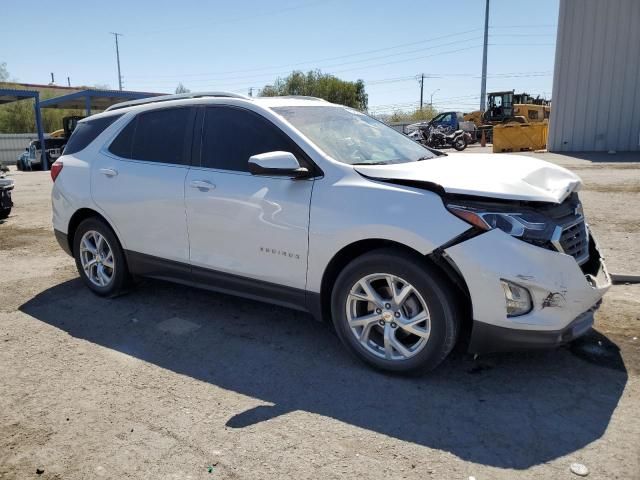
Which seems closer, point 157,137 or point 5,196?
point 157,137

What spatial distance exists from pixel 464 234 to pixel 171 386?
6.80ft

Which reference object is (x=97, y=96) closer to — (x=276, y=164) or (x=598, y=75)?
(x=598, y=75)

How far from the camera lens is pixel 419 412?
3023 millimetres

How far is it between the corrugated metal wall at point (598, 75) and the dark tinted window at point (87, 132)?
22.1m

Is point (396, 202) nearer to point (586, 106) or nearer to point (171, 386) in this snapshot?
point (171, 386)

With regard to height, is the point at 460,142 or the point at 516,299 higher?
the point at 460,142

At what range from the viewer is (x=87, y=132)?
207 inches

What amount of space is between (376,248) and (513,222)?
2.77 ft

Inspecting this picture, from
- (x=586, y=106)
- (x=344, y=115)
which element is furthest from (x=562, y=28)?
(x=344, y=115)

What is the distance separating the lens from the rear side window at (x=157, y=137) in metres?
4.46

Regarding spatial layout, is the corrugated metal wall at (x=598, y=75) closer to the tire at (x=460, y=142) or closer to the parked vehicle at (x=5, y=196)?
the tire at (x=460, y=142)

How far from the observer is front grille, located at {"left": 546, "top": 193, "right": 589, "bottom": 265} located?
10.2ft

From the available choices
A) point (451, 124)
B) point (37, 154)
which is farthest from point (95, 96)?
point (451, 124)

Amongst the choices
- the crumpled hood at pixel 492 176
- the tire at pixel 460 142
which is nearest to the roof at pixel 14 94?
the tire at pixel 460 142
